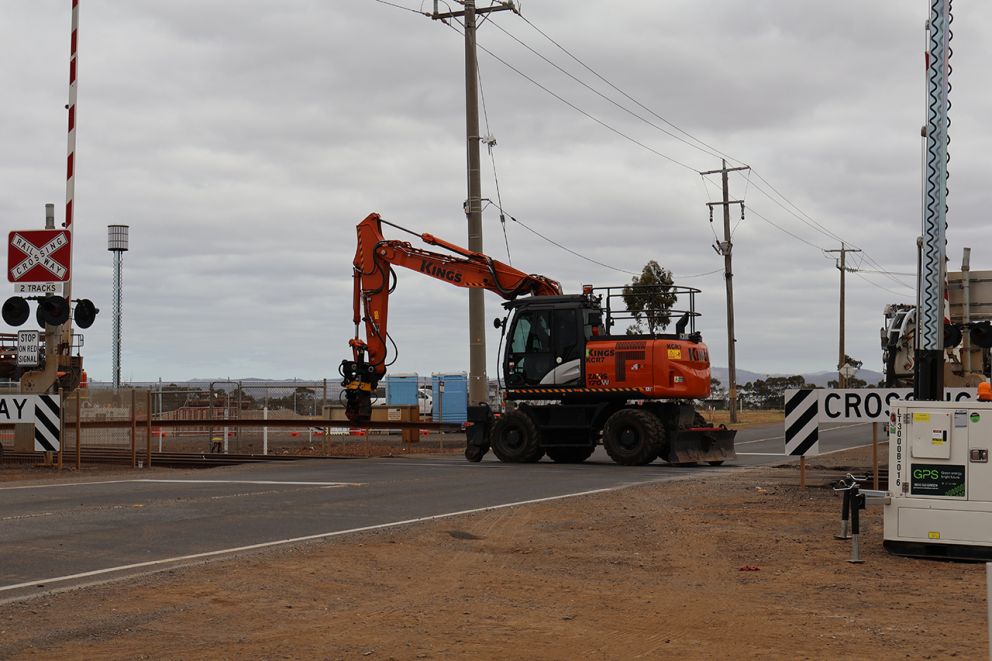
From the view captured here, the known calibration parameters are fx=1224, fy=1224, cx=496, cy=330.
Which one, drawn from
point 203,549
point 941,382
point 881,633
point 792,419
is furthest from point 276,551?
point 792,419

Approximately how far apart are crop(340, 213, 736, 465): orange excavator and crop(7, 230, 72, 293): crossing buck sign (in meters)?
6.53

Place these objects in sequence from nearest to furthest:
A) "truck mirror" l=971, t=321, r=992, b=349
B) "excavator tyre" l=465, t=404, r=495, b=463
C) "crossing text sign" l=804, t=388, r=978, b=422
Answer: "crossing text sign" l=804, t=388, r=978, b=422
"truck mirror" l=971, t=321, r=992, b=349
"excavator tyre" l=465, t=404, r=495, b=463

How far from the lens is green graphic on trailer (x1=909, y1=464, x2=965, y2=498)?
1147 cm

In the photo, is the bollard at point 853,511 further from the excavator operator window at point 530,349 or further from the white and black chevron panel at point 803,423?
the excavator operator window at point 530,349

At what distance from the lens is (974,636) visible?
810 centimetres

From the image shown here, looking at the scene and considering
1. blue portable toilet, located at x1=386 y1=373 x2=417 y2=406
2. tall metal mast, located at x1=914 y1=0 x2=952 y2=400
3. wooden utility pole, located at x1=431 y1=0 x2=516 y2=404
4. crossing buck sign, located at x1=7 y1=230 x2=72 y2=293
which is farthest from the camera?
blue portable toilet, located at x1=386 y1=373 x2=417 y2=406

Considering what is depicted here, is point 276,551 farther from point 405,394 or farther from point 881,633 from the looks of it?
point 405,394

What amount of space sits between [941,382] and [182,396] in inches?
1207

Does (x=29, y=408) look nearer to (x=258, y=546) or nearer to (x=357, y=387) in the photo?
(x=357, y=387)

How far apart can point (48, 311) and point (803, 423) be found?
46.7ft

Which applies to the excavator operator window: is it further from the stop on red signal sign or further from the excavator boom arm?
the stop on red signal sign

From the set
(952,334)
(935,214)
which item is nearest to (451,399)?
(952,334)

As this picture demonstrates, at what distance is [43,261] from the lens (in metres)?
23.8

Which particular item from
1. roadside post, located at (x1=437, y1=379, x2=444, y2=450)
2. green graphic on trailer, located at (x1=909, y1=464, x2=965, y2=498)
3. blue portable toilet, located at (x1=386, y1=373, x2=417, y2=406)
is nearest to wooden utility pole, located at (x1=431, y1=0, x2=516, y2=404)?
roadside post, located at (x1=437, y1=379, x2=444, y2=450)
